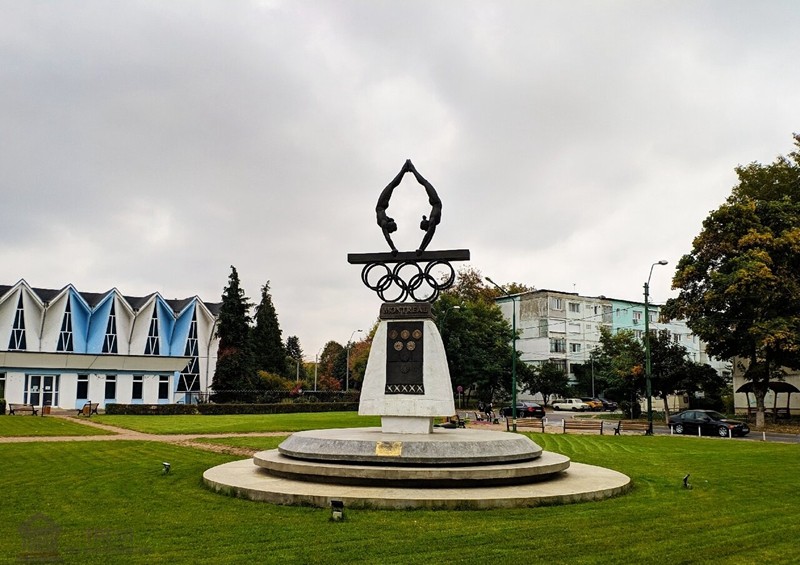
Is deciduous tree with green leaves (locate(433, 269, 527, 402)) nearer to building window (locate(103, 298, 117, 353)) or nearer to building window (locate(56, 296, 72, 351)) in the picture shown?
building window (locate(103, 298, 117, 353))

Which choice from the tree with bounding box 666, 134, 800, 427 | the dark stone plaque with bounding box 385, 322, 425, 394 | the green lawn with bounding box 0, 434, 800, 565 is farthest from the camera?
the tree with bounding box 666, 134, 800, 427

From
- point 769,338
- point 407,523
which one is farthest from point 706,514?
point 769,338

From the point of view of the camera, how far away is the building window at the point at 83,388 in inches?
2197

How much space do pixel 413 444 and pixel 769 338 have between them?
2519 centimetres

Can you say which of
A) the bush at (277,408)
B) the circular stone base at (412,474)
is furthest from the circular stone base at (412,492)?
the bush at (277,408)

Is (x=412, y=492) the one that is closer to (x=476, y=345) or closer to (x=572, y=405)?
(x=476, y=345)

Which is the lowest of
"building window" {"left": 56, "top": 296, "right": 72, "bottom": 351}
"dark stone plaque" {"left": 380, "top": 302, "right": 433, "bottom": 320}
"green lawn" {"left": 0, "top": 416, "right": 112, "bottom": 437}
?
"green lawn" {"left": 0, "top": 416, "right": 112, "bottom": 437}

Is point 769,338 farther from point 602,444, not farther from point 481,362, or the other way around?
point 481,362

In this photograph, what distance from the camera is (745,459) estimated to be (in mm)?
18641

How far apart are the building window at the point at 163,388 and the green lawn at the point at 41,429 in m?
25.2

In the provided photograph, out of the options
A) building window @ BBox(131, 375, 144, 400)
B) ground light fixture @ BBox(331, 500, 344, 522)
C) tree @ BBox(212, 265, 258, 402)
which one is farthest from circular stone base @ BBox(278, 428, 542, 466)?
building window @ BBox(131, 375, 144, 400)

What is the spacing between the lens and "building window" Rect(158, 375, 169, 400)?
60550 millimetres

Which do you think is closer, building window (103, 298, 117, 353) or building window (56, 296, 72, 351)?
building window (56, 296, 72, 351)

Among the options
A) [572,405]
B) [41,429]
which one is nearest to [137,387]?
[41,429]
